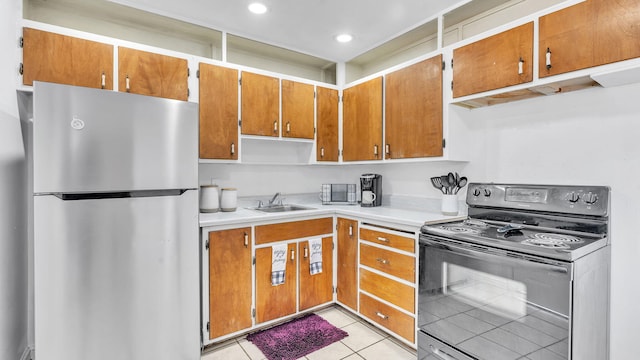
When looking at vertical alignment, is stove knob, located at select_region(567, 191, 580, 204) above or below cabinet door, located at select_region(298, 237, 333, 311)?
above

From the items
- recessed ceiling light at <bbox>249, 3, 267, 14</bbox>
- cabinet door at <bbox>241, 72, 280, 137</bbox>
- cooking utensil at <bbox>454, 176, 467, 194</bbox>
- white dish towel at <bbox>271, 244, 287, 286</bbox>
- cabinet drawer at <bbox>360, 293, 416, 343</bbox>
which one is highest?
recessed ceiling light at <bbox>249, 3, 267, 14</bbox>

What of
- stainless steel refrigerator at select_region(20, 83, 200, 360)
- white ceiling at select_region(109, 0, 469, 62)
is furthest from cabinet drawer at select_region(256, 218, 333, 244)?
white ceiling at select_region(109, 0, 469, 62)

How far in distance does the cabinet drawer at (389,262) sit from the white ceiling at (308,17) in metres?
1.81

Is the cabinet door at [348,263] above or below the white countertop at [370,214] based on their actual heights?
below

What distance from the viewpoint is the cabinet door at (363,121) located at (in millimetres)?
2850

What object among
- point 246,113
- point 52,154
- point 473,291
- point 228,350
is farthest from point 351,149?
point 52,154

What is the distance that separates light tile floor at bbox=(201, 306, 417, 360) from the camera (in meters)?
2.15

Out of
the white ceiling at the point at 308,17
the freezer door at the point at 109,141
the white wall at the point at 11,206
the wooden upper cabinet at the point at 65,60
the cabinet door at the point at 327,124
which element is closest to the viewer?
the freezer door at the point at 109,141

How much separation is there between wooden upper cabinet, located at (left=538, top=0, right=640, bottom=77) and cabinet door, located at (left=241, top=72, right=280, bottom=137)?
1.97 m

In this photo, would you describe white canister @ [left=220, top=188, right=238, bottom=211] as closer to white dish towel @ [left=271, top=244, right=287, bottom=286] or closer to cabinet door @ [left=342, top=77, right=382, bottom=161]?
white dish towel @ [left=271, top=244, right=287, bottom=286]

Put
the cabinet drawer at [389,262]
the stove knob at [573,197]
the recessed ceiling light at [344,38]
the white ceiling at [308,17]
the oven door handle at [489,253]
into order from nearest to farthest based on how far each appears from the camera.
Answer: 1. the oven door handle at [489,253]
2. the stove knob at [573,197]
3. the cabinet drawer at [389,262]
4. the white ceiling at [308,17]
5. the recessed ceiling light at [344,38]

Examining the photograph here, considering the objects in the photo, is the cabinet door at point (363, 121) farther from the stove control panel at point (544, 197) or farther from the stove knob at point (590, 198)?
the stove knob at point (590, 198)

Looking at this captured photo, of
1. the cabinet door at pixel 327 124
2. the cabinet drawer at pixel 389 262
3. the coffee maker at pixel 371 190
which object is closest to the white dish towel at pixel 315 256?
the cabinet drawer at pixel 389 262

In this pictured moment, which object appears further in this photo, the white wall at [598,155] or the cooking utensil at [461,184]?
the cooking utensil at [461,184]
